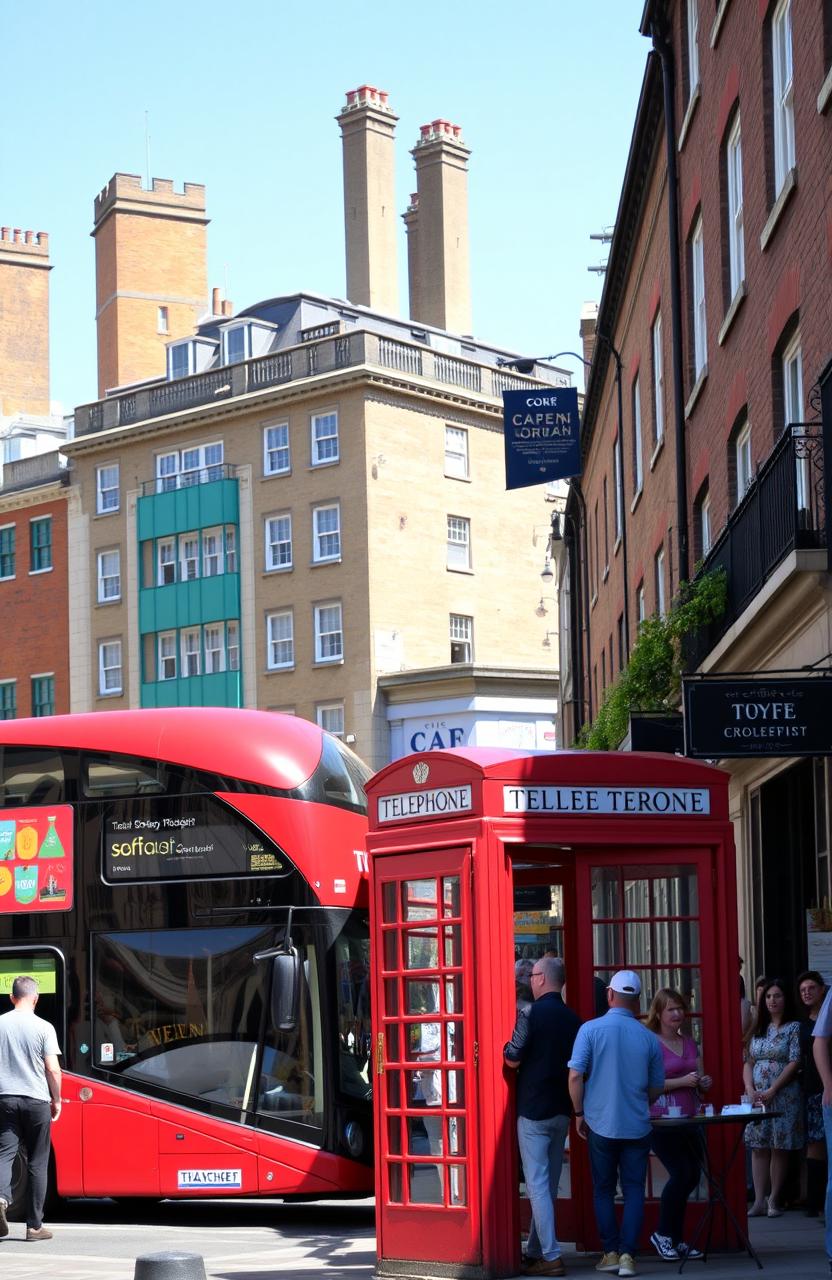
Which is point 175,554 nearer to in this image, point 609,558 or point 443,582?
point 443,582

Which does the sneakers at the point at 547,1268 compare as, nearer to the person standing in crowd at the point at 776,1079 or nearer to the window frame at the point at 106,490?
the person standing in crowd at the point at 776,1079

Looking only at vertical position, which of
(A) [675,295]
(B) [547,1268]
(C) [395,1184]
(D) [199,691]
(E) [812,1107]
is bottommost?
(B) [547,1268]

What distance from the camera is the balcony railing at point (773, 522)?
1502 cm

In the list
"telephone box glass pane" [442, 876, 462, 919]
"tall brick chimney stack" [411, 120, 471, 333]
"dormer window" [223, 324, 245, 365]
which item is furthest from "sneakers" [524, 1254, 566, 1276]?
"tall brick chimney stack" [411, 120, 471, 333]

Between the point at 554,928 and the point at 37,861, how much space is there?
17.9 ft

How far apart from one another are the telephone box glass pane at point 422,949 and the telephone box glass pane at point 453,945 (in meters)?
0.09

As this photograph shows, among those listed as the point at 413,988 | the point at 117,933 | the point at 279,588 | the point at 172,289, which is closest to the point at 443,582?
the point at 279,588

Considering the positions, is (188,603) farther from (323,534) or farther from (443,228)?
(443,228)

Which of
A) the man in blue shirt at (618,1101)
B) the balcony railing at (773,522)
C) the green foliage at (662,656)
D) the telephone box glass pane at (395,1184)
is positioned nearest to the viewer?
the man in blue shirt at (618,1101)

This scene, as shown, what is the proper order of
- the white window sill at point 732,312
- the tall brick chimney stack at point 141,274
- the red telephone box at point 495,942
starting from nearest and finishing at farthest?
the red telephone box at point 495,942, the white window sill at point 732,312, the tall brick chimney stack at point 141,274

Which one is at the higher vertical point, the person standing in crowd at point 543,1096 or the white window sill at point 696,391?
the white window sill at point 696,391

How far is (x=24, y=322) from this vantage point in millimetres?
79500

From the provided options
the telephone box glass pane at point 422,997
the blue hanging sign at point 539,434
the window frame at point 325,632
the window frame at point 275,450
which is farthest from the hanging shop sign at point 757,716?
the window frame at point 275,450

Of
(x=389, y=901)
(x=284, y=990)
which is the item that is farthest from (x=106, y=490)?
(x=389, y=901)
